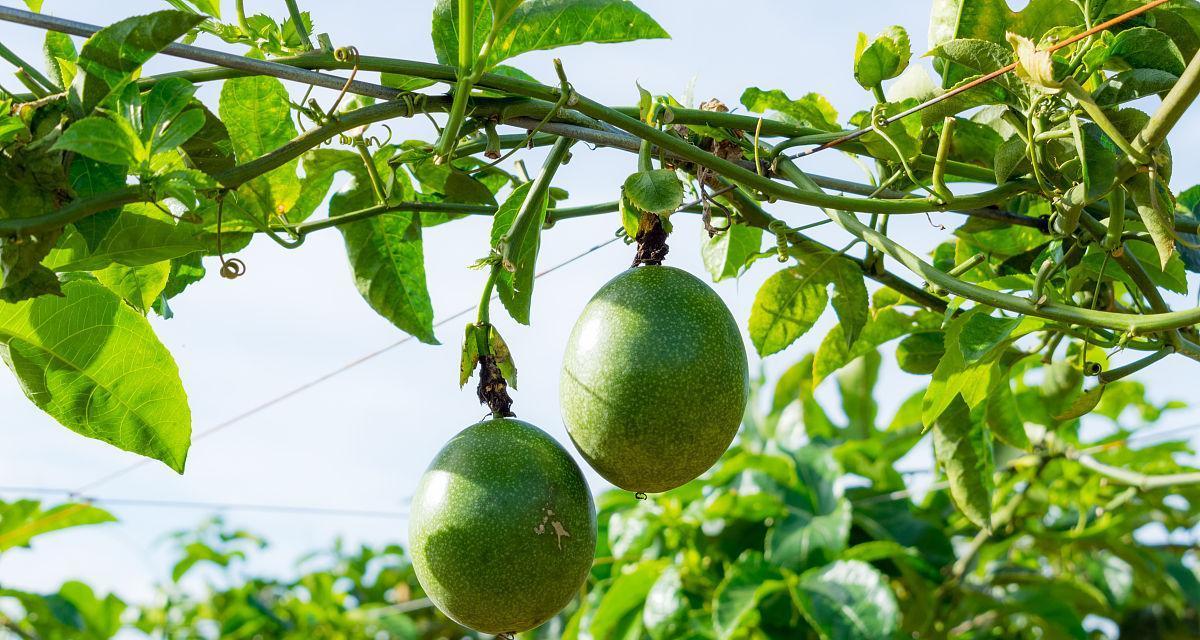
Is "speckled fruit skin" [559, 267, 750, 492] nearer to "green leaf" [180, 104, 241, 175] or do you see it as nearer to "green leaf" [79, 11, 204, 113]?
"green leaf" [180, 104, 241, 175]

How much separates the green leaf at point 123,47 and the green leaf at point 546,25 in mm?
253

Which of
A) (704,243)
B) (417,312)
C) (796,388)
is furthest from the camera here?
(796,388)

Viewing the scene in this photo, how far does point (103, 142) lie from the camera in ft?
2.71

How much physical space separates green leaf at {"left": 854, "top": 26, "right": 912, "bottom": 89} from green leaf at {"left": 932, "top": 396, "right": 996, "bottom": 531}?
0.58 metres

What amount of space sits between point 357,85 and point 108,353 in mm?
349

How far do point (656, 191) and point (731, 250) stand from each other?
1.39ft

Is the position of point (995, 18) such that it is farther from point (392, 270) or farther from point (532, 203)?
point (392, 270)

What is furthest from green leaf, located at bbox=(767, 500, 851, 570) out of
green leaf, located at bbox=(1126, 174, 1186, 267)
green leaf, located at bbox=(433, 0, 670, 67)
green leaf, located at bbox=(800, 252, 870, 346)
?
green leaf, located at bbox=(433, 0, 670, 67)

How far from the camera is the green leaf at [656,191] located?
101cm

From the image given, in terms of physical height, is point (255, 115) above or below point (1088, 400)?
above

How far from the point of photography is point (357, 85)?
0.99 m

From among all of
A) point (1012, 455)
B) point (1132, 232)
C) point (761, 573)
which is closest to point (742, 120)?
point (1132, 232)

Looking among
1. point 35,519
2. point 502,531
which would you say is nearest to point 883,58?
point 502,531

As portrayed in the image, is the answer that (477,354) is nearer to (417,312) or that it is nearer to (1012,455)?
(417,312)
